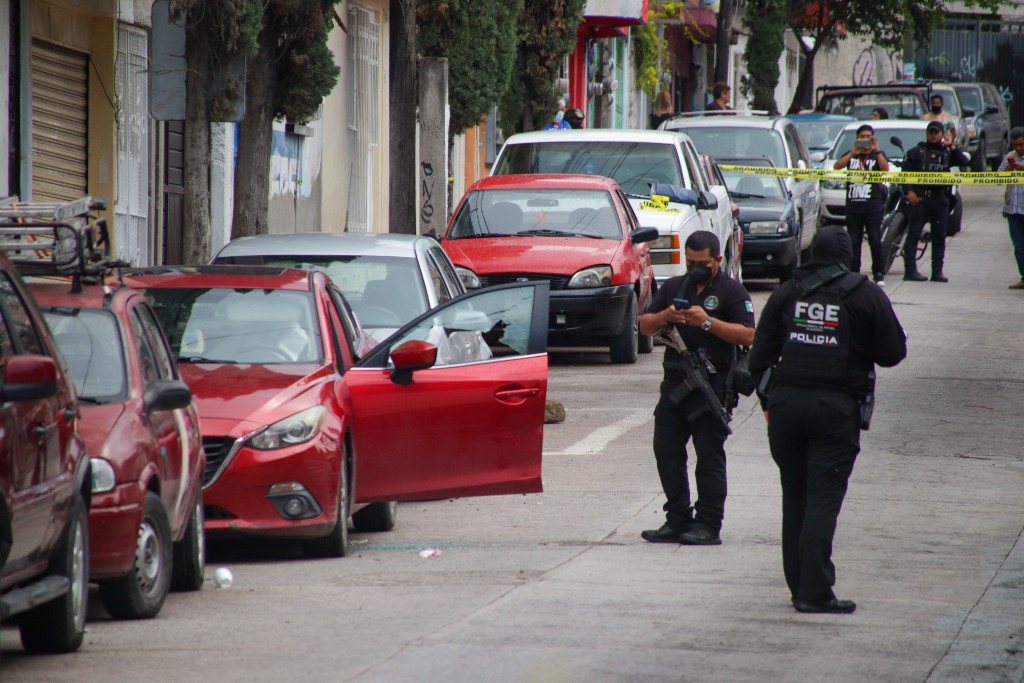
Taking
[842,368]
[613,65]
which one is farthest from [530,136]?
[613,65]

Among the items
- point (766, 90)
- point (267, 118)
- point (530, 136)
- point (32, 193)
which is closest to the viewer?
point (267, 118)

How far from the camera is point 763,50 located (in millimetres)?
50062

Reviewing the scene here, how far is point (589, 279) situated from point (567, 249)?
1.54 feet

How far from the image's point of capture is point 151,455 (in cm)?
750

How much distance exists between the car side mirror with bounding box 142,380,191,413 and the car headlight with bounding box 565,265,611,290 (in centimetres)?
956

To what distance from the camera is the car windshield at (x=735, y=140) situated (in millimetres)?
26438

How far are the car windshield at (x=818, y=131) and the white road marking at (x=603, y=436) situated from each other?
21638mm

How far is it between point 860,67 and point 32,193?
57.6 meters

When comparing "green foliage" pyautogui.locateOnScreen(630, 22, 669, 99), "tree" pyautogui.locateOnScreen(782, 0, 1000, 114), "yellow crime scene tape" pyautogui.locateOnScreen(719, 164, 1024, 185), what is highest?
"tree" pyautogui.locateOnScreen(782, 0, 1000, 114)

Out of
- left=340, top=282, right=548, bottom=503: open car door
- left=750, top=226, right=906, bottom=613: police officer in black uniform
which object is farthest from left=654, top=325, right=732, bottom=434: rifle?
left=750, top=226, right=906, bottom=613: police officer in black uniform

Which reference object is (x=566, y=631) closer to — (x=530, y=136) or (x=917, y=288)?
(x=530, y=136)

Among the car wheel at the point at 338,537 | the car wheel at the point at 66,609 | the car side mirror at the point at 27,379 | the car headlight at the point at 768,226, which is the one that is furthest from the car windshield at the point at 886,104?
the car side mirror at the point at 27,379

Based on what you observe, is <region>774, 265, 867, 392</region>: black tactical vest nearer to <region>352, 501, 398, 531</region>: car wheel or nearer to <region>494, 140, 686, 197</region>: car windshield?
<region>352, 501, 398, 531</region>: car wheel

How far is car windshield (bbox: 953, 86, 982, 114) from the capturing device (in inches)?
1811
